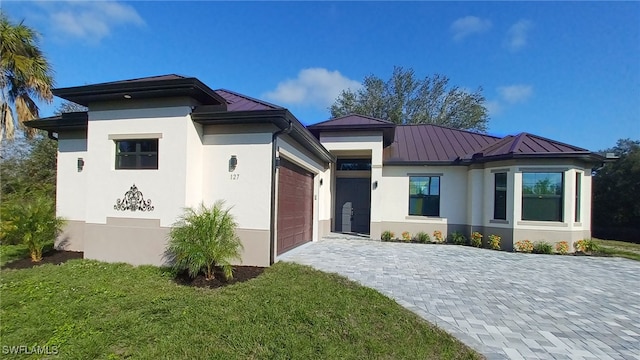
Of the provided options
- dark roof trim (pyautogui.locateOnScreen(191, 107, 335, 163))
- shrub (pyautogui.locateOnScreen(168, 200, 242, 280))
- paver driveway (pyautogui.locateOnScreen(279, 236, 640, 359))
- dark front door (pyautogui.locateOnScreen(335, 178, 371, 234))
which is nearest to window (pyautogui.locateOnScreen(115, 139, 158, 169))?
dark roof trim (pyautogui.locateOnScreen(191, 107, 335, 163))

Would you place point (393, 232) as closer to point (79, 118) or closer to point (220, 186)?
point (220, 186)

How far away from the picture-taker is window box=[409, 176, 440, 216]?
12578 mm

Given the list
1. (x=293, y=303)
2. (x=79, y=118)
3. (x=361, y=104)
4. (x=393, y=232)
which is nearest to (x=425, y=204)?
(x=393, y=232)

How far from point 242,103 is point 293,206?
10.9 feet

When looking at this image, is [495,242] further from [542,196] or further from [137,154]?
[137,154]

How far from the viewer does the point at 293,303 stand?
15.1 feet

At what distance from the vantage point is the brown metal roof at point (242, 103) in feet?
25.3

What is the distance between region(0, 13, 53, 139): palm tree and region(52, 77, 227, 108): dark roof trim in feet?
12.5

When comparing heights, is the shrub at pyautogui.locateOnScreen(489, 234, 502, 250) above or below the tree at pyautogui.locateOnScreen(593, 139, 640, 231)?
below

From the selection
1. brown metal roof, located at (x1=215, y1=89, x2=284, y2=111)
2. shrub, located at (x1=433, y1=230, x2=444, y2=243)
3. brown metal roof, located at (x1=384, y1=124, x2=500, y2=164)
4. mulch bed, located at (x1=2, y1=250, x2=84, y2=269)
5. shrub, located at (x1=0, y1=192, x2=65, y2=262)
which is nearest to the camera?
mulch bed, located at (x1=2, y1=250, x2=84, y2=269)

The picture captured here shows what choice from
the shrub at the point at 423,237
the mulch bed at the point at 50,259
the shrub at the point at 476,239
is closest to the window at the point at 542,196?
the shrub at the point at 476,239

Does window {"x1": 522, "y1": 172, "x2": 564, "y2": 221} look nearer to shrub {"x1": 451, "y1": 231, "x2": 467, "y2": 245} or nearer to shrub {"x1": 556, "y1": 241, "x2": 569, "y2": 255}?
shrub {"x1": 556, "y1": 241, "x2": 569, "y2": 255}

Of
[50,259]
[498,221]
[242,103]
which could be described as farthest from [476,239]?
[50,259]

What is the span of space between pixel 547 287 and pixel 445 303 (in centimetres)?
285
